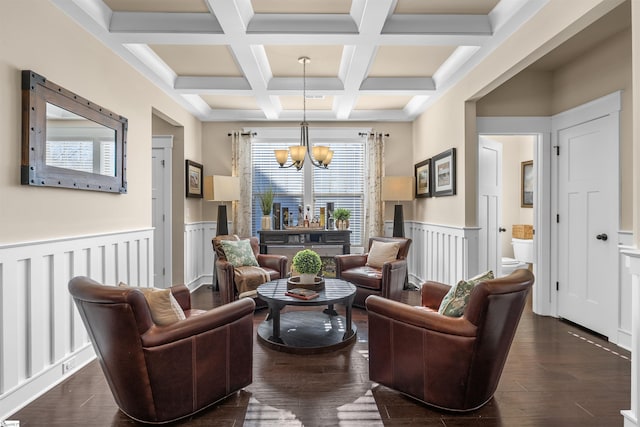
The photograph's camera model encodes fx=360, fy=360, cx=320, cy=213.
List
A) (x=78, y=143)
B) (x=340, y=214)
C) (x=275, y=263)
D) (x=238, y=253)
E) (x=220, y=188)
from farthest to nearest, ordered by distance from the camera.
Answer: (x=340, y=214) < (x=220, y=188) < (x=275, y=263) < (x=238, y=253) < (x=78, y=143)

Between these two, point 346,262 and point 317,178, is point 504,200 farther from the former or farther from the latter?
point 346,262

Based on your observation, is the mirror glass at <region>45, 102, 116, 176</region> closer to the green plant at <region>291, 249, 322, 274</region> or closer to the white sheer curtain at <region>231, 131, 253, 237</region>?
the green plant at <region>291, 249, 322, 274</region>

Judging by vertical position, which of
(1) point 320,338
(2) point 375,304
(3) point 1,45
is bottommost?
(1) point 320,338

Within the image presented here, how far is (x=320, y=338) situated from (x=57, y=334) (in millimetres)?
2029

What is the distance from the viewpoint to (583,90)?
3635 millimetres

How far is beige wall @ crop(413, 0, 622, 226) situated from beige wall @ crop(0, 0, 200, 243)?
3.52m

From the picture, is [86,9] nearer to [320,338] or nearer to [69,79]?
[69,79]

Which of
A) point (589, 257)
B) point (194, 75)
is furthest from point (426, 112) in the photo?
point (194, 75)

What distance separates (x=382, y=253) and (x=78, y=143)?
11.2ft

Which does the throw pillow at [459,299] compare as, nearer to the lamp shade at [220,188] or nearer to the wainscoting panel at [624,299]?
the wainscoting panel at [624,299]

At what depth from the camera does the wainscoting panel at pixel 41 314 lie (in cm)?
216

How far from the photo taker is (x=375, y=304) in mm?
2385

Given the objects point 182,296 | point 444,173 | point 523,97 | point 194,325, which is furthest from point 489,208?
point 194,325

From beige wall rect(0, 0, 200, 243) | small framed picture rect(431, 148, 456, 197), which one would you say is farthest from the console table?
beige wall rect(0, 0, 200, 243)
